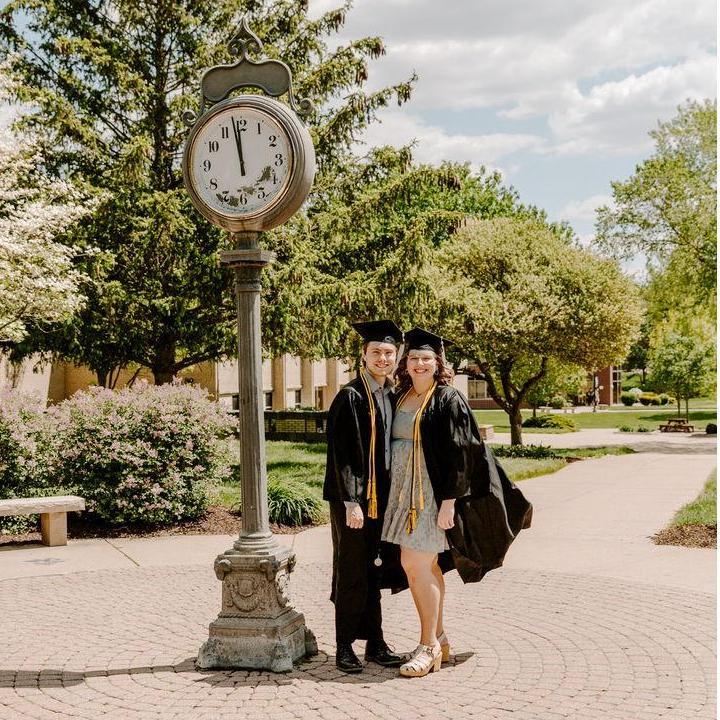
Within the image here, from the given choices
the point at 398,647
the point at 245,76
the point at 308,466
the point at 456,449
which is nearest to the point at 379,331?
the point at 456,449

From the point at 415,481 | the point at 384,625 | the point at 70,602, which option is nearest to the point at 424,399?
the point at 415,481

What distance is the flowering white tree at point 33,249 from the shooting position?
1421 centimetres

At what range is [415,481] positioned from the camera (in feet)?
17.0

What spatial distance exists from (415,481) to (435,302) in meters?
13.3

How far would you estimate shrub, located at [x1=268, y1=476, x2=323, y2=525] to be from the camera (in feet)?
36.0

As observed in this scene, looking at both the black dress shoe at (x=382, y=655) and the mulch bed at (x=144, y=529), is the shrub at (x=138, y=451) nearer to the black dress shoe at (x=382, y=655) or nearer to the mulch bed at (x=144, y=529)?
the mulch bed at (x=144, y=529)

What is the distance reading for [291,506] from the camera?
11039 mm

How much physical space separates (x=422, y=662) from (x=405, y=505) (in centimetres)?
89

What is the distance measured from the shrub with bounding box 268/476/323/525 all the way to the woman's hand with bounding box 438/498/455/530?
603 cm

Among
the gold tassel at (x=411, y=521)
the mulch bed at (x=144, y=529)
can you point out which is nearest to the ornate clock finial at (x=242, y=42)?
the gold tassel at (x=411, y=521)

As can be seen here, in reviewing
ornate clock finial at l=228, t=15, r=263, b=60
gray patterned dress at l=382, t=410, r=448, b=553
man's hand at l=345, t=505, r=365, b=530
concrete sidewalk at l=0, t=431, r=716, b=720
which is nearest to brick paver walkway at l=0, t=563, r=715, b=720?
concrete sidewalk at l=0, t=431, r=716, b=720

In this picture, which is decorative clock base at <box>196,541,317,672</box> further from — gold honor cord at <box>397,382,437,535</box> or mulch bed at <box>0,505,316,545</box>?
mulch bed at <box>0,505,316,545</box>

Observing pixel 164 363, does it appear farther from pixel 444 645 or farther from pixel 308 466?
pixel 444 645

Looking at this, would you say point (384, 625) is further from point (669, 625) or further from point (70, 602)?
point (70, 602)
